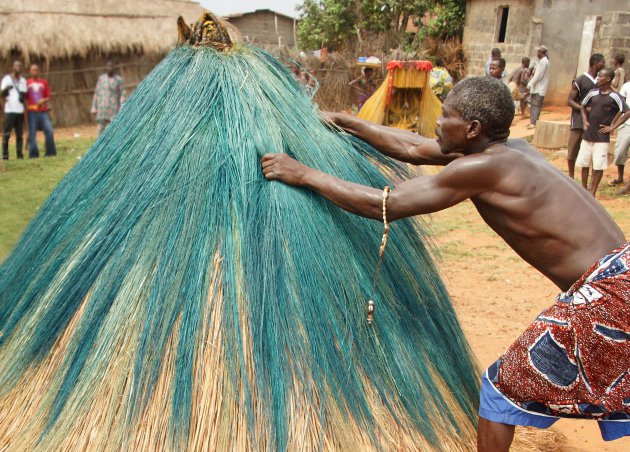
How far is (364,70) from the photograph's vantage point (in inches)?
691

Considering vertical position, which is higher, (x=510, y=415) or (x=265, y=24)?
(x=265, y=24)

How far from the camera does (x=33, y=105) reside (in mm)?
11156

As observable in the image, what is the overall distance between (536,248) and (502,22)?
18.2m

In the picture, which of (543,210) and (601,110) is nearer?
(543,210)

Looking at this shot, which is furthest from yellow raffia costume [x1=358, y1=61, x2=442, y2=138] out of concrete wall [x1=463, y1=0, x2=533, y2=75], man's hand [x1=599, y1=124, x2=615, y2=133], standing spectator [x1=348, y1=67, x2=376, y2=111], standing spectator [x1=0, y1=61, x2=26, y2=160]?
concrete wall [x1=463, y1=0, x2=533, y2=75]

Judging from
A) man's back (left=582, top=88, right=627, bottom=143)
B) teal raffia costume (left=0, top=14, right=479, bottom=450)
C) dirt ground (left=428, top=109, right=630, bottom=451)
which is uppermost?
teal raffia costume (left=0, top=14, right=479, bottom=450)

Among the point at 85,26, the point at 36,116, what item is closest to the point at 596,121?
the point at 36,116

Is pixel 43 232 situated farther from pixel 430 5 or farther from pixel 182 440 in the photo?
pixel 430 5

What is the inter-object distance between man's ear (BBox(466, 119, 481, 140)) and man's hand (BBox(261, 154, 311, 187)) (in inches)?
22.7

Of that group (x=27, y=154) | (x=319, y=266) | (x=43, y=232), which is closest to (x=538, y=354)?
(x=319, y=266)

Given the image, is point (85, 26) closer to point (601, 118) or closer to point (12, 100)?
point (12, 100)

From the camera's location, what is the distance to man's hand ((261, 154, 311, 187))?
2217mm

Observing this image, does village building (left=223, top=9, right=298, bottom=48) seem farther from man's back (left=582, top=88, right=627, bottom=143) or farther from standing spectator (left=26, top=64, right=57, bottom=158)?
man's back (left=582, top=88, right=627, bottom=143)

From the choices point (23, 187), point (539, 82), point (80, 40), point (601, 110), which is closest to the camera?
point (23, 187)
